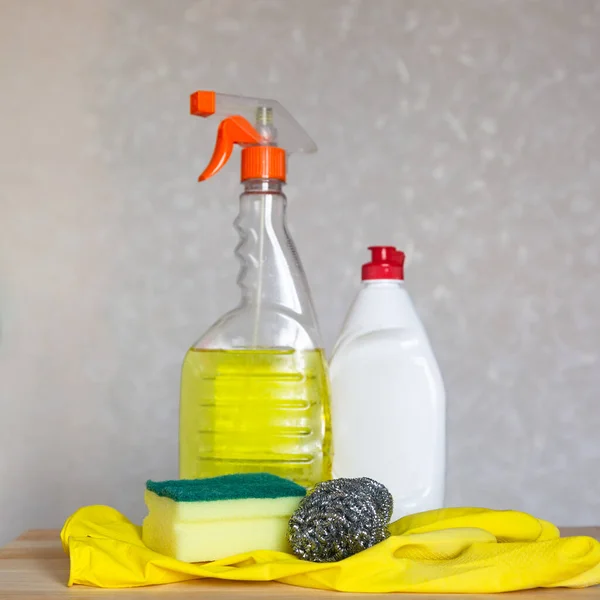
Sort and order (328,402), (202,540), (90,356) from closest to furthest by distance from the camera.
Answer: (202,540) < (328,402) < (90,356)

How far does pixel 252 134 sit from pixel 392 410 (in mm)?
254

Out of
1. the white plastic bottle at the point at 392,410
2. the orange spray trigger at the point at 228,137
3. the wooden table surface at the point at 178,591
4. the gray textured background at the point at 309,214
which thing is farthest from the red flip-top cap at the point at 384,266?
the gray textured background at the point at 309,214

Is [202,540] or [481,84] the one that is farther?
[481,84]

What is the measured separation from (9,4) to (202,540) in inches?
35.4

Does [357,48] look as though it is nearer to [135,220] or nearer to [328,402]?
[135,220]

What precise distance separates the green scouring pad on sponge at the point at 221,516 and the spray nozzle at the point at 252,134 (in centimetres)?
26

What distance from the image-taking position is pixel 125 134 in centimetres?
120

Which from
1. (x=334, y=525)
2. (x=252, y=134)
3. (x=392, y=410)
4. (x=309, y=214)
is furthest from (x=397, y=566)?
(x=309, y=214)

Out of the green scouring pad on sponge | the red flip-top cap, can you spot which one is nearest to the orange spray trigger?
the red flip-top cap

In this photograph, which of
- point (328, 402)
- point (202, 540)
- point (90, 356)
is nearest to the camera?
point (202, 540)

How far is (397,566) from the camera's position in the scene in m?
0.56

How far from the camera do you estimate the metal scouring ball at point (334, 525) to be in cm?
58

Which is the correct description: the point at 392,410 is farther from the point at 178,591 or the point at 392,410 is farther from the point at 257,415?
the point at 178,591

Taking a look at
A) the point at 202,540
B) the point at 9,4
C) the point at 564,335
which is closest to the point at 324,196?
the point at 564,335
